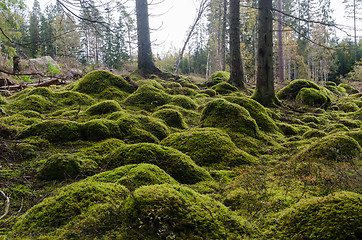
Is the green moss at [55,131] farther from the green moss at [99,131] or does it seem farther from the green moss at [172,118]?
the green moss at [172,118]

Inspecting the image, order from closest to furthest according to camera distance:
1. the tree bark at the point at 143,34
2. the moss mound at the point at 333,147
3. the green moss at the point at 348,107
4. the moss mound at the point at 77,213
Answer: the moss mound at the point at 77,213 → the moss mound at the point at 333,147 → the green moss at the point at 348,107 → the tree bark at the point at 143,34

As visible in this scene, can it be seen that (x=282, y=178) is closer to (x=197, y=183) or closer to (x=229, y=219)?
(x=197, y=183)

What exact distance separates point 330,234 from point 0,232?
2835 millimetres

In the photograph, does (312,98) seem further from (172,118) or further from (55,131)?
(55,131)

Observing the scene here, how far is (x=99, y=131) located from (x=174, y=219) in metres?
3.48

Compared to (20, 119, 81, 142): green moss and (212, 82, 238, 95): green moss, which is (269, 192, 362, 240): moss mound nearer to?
(20, 119, 81, 142): green moss

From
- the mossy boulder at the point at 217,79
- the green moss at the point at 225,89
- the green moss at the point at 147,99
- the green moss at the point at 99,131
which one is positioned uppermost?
the mossy boulder at the point at 217,79

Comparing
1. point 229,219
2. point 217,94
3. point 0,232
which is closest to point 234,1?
point 217,94

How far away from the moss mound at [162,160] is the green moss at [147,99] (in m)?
3.97

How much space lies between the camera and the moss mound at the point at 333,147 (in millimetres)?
3977

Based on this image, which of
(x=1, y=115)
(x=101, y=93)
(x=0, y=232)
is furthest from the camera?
(x=101, y=93)

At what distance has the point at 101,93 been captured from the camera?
8492 millimetres

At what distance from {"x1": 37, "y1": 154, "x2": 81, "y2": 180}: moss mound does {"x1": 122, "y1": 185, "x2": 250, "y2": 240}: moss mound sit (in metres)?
1.90

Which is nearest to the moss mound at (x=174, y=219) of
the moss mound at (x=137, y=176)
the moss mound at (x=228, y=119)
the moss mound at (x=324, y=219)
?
the moss mound at (x=324, y=219)
